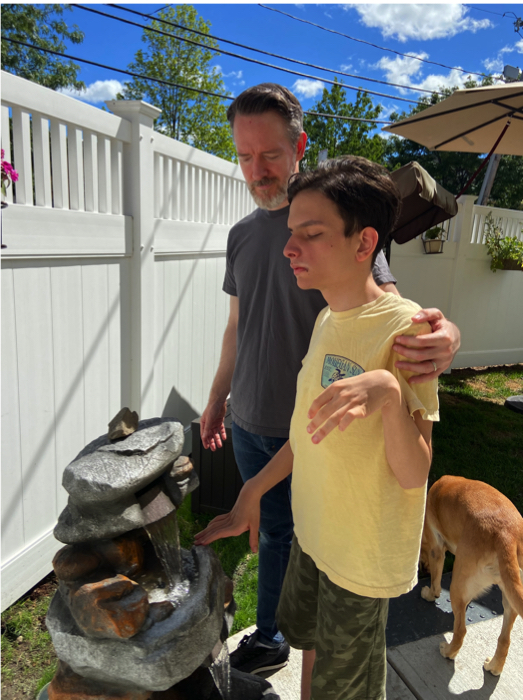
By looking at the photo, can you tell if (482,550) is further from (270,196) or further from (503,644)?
(270,196)

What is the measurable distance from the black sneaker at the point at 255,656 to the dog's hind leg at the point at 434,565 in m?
0.97

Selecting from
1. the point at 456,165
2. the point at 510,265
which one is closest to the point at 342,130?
the point at 456,165

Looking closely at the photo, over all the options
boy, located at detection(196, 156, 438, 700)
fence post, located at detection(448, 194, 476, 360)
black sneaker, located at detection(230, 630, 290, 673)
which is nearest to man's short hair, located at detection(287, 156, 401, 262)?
boy, located at detection(196, 156, 438, 700)

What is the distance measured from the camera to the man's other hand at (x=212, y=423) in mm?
2066

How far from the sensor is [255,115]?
157 centimetres

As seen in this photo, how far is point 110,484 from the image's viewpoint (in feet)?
3.67

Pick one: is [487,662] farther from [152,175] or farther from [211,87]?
→ [211,87]

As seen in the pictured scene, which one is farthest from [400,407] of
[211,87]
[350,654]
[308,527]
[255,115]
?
[211,87]

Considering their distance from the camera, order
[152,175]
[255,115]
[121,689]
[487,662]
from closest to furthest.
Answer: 1. [121,689]
2. [255,115]
3. [487,662]
4. [152,175]

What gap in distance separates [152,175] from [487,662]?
10.7ft

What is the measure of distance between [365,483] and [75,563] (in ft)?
2.49

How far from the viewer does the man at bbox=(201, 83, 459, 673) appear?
1.60 meters

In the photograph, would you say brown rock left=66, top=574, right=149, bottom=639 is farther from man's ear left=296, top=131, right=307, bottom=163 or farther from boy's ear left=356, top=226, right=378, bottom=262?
man's ear left=296, top=131, right=307, bottom=163

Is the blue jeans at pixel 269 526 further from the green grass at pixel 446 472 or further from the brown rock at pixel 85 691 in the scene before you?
the brown rock at pixel 85 691
